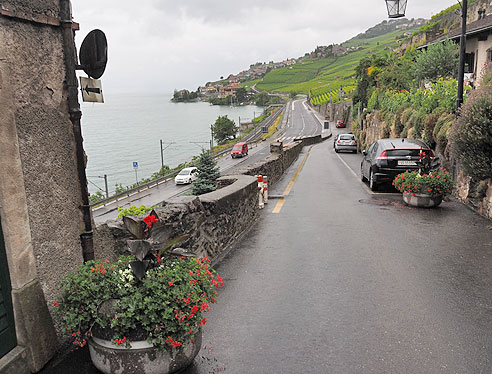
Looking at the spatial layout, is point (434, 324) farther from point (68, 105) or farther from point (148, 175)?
point (148, 175)

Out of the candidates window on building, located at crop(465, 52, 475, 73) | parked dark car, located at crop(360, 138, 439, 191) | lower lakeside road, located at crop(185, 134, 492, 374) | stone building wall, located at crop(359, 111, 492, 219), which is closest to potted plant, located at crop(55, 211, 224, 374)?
lower lakeside road, located at crop(185, 134, 492, 374)

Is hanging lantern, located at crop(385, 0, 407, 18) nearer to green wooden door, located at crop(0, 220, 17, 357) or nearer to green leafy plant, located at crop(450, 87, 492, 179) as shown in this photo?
green leafy plant, located at crop(450, 87, 492, 179)

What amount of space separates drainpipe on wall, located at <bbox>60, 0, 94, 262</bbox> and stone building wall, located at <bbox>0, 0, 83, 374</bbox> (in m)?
0.05

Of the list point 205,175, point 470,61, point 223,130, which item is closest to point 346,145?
point 470,61

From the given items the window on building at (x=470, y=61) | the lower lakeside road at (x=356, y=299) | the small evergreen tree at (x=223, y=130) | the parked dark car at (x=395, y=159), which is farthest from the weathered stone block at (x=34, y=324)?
the small evergreen tree at (x=223, y=130)

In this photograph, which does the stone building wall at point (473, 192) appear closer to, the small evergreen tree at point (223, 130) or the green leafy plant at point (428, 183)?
the green leafy plant at point (428, 183)

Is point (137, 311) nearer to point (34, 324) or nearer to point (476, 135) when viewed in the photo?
point (34, 324)

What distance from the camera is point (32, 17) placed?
365cm

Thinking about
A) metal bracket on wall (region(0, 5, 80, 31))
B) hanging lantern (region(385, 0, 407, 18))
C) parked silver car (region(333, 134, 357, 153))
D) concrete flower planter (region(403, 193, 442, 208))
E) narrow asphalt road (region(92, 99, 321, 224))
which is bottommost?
narrow asphalt road (region(92, 99, 321, 224))

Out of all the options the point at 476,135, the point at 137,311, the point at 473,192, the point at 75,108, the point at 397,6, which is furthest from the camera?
the point at 397,6

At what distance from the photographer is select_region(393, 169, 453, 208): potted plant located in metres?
10.7

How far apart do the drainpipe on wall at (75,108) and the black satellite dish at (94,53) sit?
0.15 m

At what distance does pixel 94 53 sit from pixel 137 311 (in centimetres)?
269

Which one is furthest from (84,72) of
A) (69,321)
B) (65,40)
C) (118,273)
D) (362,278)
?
(362,278)
